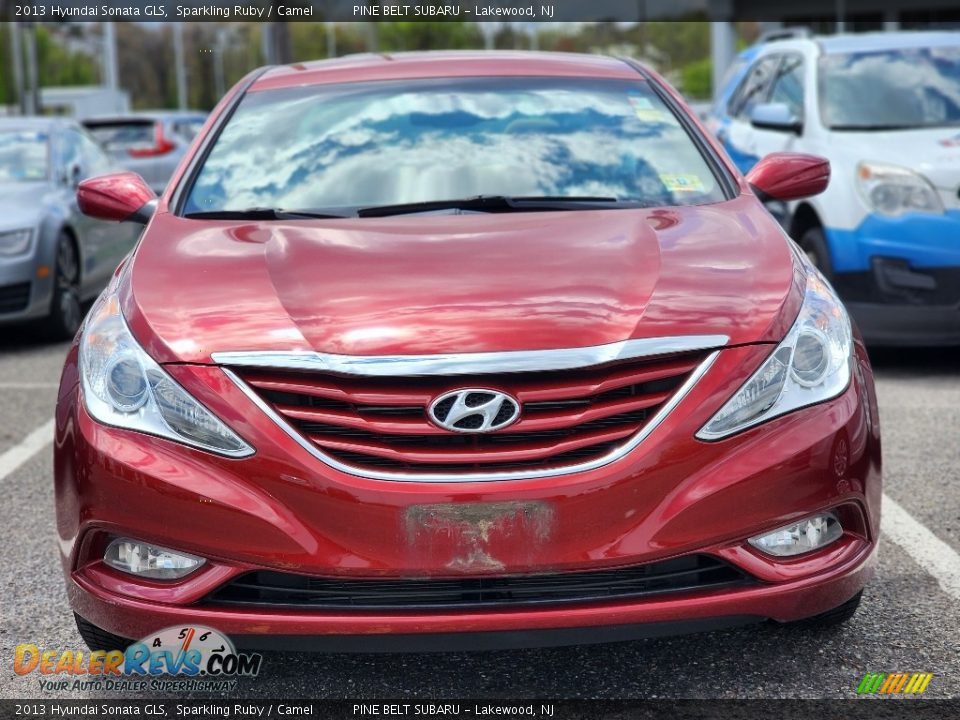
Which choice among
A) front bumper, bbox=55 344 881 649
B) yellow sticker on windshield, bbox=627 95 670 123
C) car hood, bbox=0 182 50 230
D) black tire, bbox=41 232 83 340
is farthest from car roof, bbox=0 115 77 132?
front bumper, bbox=55 344 881 649

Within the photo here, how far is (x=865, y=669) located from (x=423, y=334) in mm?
1287

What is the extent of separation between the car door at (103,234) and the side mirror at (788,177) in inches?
233

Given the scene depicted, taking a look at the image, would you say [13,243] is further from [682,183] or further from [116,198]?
[682,183]

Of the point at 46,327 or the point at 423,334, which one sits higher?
the point at 423,334

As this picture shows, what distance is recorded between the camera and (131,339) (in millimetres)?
2965

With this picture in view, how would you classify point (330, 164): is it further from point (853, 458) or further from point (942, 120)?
point (942, 120)

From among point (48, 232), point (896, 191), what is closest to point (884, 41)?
point (896, 191)

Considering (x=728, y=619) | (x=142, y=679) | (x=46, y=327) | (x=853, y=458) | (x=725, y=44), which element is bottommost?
(x=725, y=44)

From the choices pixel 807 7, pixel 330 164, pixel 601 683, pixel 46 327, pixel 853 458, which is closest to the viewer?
pixel 853 458

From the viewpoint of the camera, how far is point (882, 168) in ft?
22.1

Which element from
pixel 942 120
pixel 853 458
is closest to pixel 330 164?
pixel 853 458

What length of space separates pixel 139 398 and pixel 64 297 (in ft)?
19.5

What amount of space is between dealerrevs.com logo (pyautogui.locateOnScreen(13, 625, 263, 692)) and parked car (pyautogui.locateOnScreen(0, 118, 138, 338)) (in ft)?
16.5

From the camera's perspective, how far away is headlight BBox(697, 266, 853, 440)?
9.20 ft
